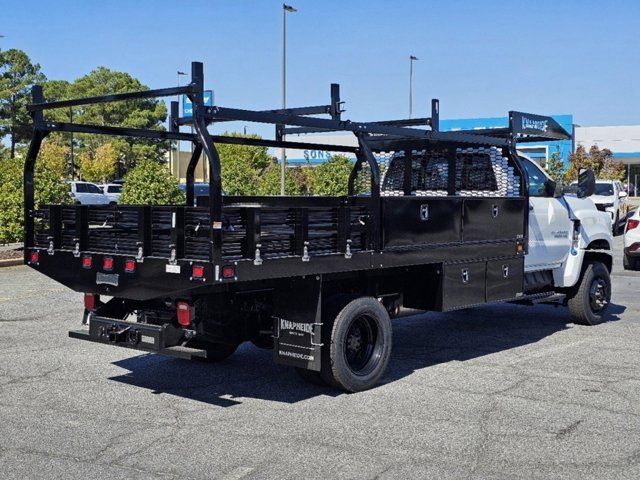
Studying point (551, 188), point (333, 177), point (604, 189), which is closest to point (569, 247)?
point (551, 188)

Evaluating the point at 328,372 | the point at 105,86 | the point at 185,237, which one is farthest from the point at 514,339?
the point at 105,86

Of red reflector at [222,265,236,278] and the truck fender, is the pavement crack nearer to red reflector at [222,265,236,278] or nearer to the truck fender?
red reflector at [222,265,236,278]

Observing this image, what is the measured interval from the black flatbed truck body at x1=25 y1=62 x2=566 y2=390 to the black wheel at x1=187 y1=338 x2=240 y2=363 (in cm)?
9

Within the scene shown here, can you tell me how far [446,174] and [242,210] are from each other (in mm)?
4090

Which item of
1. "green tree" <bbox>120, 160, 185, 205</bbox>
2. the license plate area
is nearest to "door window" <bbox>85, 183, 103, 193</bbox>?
"green tree" <bbox>120, 160, 185, 205</bbox>

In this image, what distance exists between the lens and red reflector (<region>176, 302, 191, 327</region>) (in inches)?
255

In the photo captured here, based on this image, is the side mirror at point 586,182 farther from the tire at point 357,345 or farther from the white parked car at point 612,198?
the white parked car at point 612,198

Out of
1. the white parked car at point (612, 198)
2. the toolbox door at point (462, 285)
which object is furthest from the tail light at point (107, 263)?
the white parked car at point (612, 198)

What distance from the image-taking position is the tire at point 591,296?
10375mm

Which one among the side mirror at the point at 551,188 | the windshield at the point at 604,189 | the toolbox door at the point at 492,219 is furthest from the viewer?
the windshield at the point at 604,189

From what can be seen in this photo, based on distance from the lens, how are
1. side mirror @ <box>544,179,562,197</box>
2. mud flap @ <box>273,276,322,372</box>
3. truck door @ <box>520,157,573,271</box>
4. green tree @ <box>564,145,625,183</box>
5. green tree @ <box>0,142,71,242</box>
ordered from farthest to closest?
green tree @ <box>564,145,625,183</box>, green tree @ <box>0,142,71,242</box>, side mirror @ <box>544,179,562,197</box>, truck door @ <box>520,157,573,271</box>, mud flap @ <box>273,276,322,372</box>

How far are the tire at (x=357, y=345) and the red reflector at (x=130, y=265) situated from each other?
5.30 feet

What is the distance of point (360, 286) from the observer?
24.7 feet

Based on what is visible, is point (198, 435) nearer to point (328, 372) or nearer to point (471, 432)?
point (328, 372)
